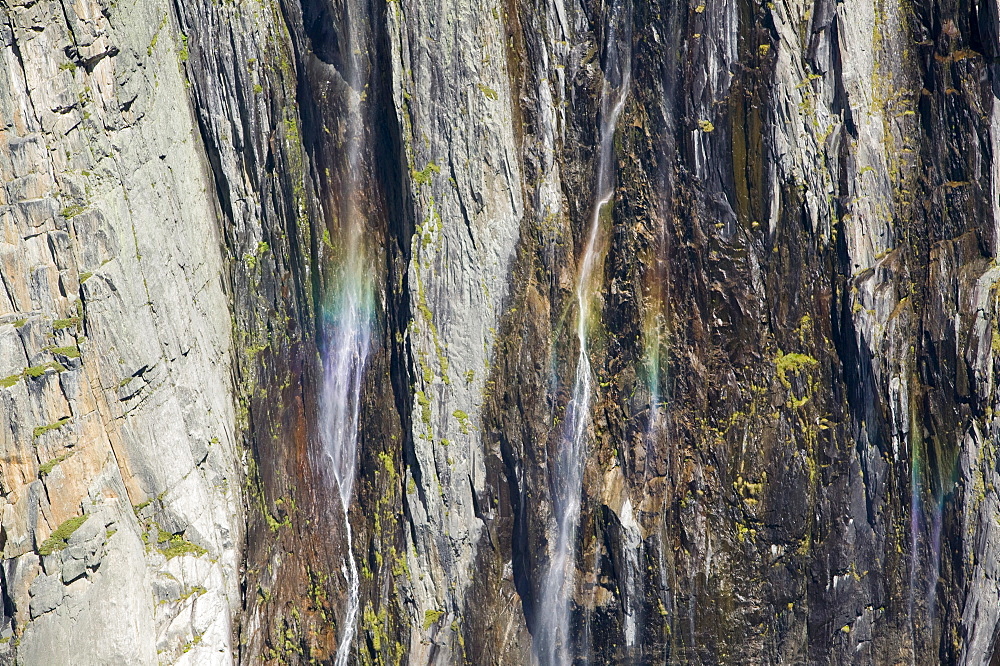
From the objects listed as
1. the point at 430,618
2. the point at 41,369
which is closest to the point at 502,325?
the point at 430,618

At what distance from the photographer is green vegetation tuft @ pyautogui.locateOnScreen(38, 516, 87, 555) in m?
13.8

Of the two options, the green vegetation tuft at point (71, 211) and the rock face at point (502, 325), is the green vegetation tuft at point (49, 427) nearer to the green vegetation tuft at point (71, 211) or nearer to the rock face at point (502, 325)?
the rock face at point (502, 325)

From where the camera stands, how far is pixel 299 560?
1666 cm

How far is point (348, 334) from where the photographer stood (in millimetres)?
16609

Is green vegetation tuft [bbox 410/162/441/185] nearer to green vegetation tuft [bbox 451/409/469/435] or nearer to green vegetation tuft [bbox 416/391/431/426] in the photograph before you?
green vegetation tuft [bbox 416/391/431/426]

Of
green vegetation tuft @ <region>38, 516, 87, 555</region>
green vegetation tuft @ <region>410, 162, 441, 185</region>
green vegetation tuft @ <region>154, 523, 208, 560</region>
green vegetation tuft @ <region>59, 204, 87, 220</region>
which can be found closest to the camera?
green vegetation tuft @ <region>38, 516, 87, 555</region>

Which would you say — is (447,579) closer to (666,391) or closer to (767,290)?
(666,391)

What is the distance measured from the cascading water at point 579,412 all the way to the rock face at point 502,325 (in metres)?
0.10

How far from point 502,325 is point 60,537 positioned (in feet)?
26.9

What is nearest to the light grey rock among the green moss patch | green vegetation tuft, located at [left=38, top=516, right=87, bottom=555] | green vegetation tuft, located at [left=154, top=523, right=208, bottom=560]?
green vegetation tuft, located at [left=38, top=516, right=87, bottom=555]

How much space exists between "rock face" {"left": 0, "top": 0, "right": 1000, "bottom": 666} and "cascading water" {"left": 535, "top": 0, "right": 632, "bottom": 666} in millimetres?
104

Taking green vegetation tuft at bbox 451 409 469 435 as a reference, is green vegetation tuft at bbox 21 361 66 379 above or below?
above

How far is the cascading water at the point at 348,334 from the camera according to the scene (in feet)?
52.9

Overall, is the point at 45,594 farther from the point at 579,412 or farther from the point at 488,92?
the point at 488,92
